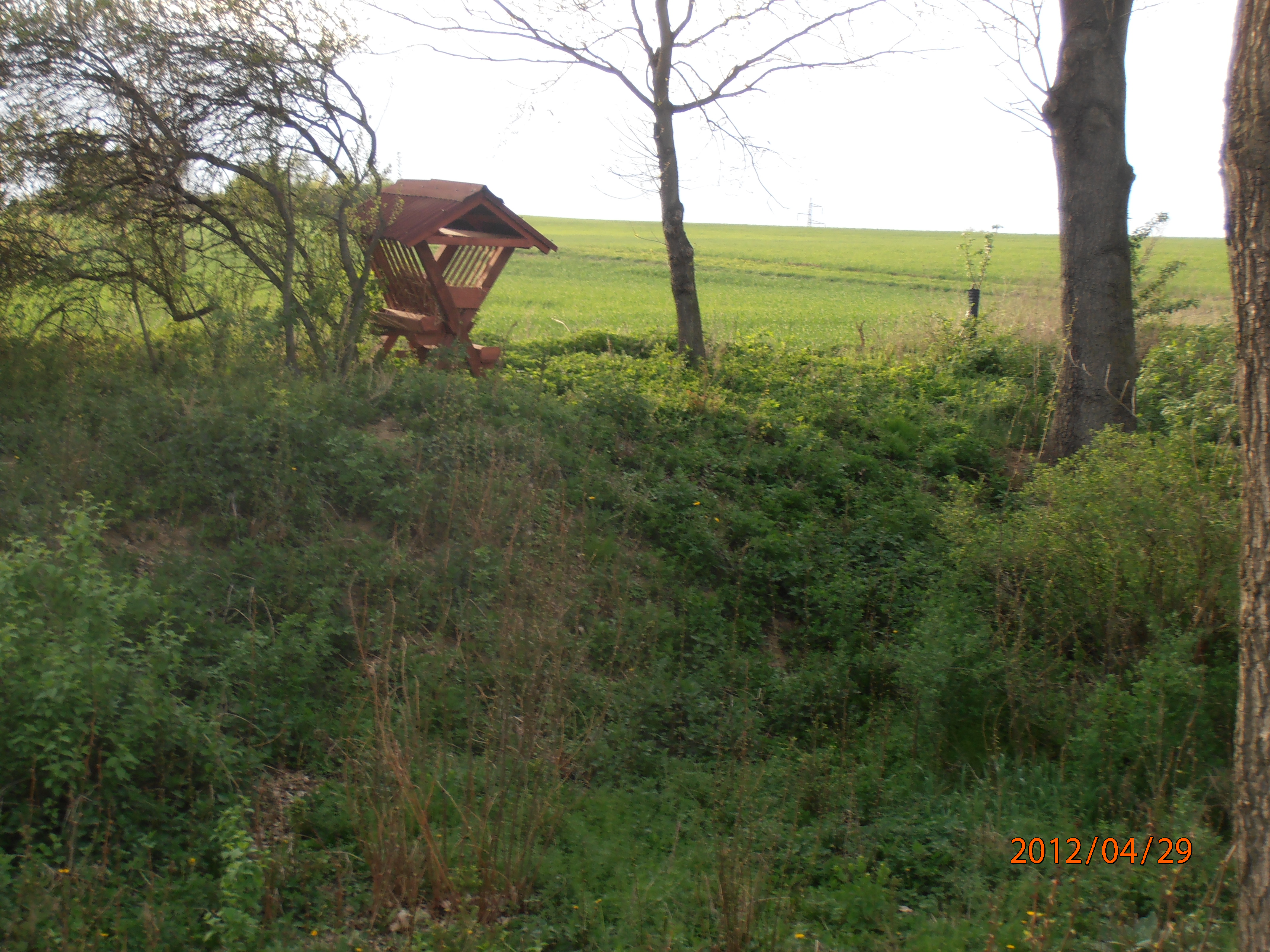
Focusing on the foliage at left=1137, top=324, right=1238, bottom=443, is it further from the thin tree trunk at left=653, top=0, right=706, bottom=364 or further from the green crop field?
the thin tree trunk at left=653, top=0, right=706, bottom=364

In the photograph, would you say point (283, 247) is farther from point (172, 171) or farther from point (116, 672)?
point (116, 672)

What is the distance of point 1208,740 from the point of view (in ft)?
13.6

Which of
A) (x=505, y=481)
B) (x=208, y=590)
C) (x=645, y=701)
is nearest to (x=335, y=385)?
(x=505, y=481)

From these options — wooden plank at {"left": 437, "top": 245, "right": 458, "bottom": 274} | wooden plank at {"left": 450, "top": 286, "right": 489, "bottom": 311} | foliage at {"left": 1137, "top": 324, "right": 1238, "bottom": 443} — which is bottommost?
foliage at {"left": 1137, "top": 324, "right": 1238, "bottom": 443}

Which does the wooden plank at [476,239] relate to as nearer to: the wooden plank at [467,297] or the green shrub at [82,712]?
the wooden plank at [467,297]

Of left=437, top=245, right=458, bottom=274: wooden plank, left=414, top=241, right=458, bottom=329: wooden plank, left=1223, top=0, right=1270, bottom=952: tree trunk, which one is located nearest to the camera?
left=1223, top=0, right=1270, bottom=952: tree trunk

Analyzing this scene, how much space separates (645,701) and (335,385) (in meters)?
4.62

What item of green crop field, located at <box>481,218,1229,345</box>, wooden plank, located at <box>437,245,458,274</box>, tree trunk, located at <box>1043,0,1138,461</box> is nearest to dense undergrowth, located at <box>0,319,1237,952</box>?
tree trunk, located at <box>1043,0,1138,461</box>

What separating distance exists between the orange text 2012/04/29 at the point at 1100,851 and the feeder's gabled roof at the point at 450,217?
771cm

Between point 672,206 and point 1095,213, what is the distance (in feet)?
17.8

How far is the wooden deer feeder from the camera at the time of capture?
9328mm

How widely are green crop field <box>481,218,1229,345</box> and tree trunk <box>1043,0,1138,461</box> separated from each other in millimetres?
4392

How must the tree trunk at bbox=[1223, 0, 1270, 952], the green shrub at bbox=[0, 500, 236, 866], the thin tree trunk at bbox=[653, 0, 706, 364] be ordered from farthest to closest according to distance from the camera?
the thin tree trunk at bbox=[653, 0, 706, 364], the green shrub at bbox=[0, 500, 236, 866], the tree trunk at bbox=[1223, 0, 1270, 952]

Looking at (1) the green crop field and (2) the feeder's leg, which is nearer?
(2) the feeder's leg
